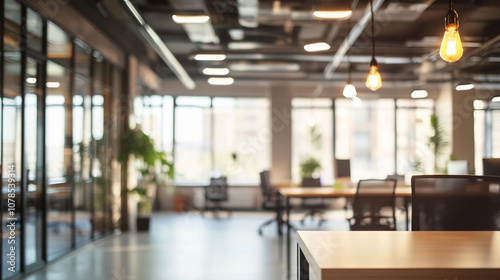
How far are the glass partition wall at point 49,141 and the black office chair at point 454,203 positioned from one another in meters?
3.85

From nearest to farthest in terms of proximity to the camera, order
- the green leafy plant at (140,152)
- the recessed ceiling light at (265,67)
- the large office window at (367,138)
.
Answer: the green leafy plant at (140,152) → the recessed ceiling light at (265,67) → the large office window at (367,138)

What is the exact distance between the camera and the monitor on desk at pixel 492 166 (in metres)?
3.59

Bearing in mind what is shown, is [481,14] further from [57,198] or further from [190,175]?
[190,175]

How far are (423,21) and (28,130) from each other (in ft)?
19.8

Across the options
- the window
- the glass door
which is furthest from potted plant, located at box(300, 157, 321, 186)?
the glass door

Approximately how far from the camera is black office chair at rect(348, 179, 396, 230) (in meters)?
5.34

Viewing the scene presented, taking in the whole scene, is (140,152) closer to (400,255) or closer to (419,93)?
(419,93)

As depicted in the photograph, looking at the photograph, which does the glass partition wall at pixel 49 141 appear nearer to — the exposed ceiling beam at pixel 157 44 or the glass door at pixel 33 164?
the glass door at pixel 33 164

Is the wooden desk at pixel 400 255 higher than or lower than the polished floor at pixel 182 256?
higher

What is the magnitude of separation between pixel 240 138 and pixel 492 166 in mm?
10310

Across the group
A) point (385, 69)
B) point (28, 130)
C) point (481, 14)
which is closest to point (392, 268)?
point (28, 130)

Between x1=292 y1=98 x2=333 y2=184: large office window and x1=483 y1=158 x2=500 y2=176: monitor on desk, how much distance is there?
9479 mm

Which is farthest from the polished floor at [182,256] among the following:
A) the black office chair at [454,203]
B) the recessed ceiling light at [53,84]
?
the black office chair at [454,203]

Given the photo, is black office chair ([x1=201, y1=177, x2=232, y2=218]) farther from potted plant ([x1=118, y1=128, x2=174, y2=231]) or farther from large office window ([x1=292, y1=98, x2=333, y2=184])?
potted plant ([x1=118, y1=128, x2=174, y2=231])
